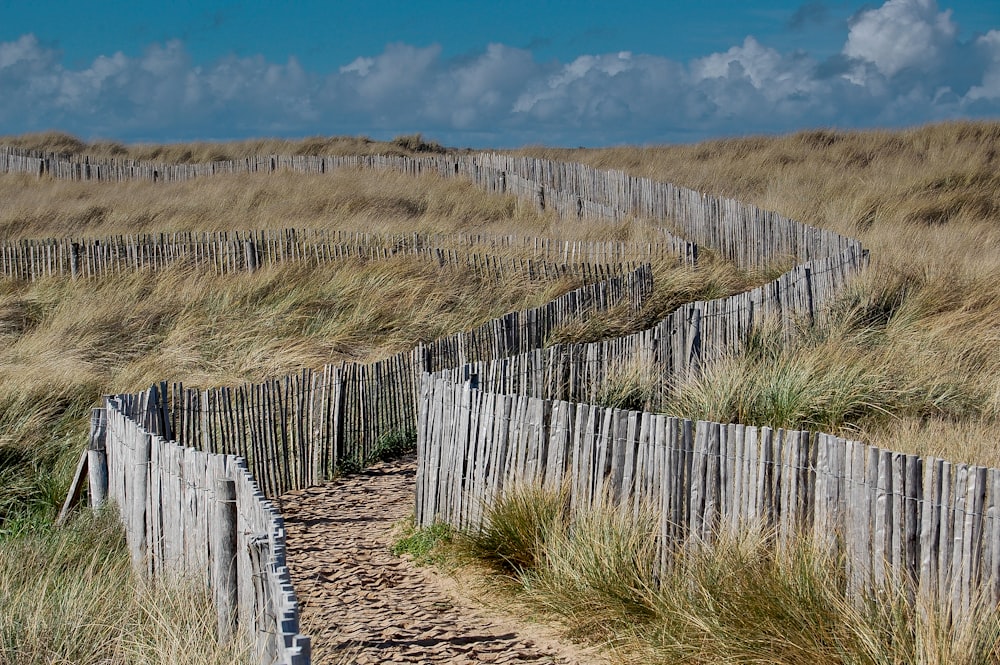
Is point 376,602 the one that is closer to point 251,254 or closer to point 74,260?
point 251,254

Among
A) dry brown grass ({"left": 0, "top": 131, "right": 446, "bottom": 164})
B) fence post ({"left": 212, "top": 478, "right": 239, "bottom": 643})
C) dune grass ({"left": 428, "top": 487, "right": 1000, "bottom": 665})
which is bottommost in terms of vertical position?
dune grass ({"left": 428, "top": 487, "right": 1000, "bottom": 665})

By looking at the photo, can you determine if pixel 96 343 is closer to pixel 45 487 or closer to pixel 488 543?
pixel 45 487

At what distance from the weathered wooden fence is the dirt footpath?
322mm

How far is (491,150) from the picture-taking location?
29250 mm

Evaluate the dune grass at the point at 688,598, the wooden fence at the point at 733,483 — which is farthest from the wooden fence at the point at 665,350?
the dune grass at the point at 688,598

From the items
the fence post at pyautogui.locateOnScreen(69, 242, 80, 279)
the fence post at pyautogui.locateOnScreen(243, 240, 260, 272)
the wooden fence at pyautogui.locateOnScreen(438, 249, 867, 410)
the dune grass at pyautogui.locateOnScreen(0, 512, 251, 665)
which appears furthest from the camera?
the fence post at pyautogui.locateOnScreen(243, 240, 260, 272)

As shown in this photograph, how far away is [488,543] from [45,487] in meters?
2.67

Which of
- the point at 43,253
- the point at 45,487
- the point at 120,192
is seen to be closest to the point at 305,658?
the point at 45,487

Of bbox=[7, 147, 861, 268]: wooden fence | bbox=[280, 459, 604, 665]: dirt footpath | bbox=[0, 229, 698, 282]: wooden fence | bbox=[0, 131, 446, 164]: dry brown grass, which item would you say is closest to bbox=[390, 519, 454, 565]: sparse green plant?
bbox=[280, 459, 604, 665]: dirt footpath

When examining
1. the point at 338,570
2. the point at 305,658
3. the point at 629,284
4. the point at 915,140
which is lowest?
the point at 338,570

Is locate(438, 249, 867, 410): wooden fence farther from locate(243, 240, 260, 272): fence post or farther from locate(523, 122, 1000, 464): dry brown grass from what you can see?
locate(243, 240, 260, 272): fence post

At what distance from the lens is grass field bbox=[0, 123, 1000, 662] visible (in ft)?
12.7

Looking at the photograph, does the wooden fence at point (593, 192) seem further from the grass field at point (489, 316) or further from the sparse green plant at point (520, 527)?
the sparse green plant at point (520, 527)

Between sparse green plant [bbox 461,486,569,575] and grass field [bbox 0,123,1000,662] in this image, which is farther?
sparse green plant [bbox 461,486,569,575]
